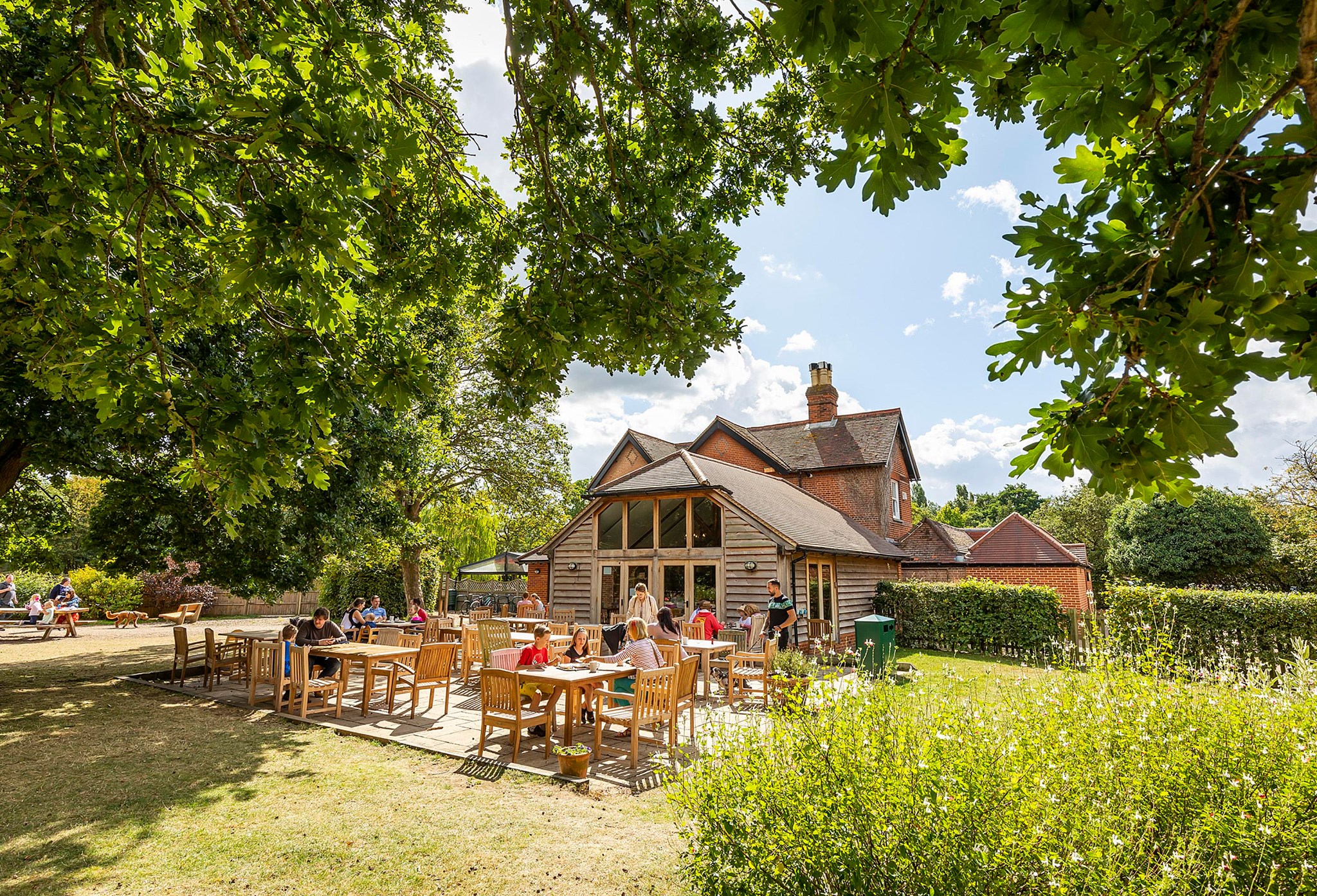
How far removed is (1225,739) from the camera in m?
3.90

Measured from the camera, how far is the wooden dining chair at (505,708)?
756 centimetres

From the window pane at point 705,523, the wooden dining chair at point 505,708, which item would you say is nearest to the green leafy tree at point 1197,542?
the window pane at point 705,523

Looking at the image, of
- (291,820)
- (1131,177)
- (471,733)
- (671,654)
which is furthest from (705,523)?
(1131,177)

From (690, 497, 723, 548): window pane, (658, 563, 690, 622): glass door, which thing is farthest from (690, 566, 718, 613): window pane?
(690, 497, 723, 548): window pane

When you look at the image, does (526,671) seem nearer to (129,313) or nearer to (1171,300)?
(129,313)

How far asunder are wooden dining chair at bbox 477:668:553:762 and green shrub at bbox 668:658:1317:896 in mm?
3939

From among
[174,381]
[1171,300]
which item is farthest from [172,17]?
[1171,300]

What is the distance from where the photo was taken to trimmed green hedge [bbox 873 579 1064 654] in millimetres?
17750

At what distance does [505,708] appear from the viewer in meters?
7.76

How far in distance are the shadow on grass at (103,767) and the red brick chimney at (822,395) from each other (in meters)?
24.3

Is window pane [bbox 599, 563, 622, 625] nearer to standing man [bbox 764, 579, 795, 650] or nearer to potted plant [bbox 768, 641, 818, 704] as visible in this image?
standing man [bbox 764, 579, 795, 650]

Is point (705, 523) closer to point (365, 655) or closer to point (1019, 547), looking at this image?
point (365, 655)

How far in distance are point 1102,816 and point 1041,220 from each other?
2.80 meters

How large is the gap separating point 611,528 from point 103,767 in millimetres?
11710
